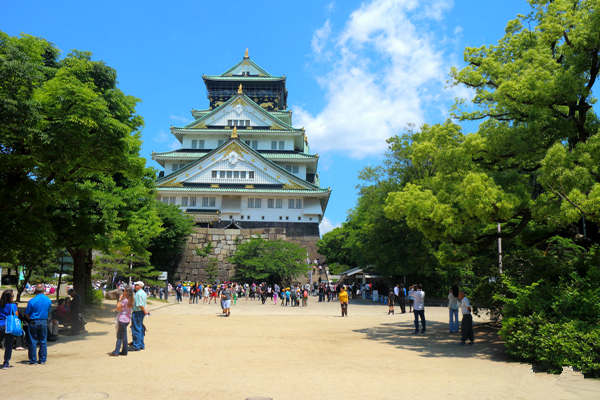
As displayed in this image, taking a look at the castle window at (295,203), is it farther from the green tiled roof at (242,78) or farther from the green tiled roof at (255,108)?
the green tiled roof at (242,78)

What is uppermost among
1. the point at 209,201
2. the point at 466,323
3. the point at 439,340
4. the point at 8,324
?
the point at 209,201

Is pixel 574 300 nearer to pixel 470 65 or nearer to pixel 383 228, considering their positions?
pixel 470 65

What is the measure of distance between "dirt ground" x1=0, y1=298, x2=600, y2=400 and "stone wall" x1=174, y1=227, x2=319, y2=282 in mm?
24500

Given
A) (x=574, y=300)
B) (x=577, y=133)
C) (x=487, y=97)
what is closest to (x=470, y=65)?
(x=487, y=97)

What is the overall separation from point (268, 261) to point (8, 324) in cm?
2626

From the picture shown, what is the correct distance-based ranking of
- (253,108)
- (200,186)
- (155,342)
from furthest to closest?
(253,108)
(200,186)
(155,342)

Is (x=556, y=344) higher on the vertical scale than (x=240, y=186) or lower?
lower

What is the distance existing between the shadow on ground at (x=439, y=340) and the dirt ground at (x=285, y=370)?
0.03 meters

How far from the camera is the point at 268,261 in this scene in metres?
34.2

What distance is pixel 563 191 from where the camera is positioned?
8.96 metres

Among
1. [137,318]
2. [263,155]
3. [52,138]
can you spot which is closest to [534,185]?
[137,318]

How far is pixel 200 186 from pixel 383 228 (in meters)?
24.1

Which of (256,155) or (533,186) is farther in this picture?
(256,155)

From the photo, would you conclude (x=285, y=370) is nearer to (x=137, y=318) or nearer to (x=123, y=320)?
(x=123, y=320)
